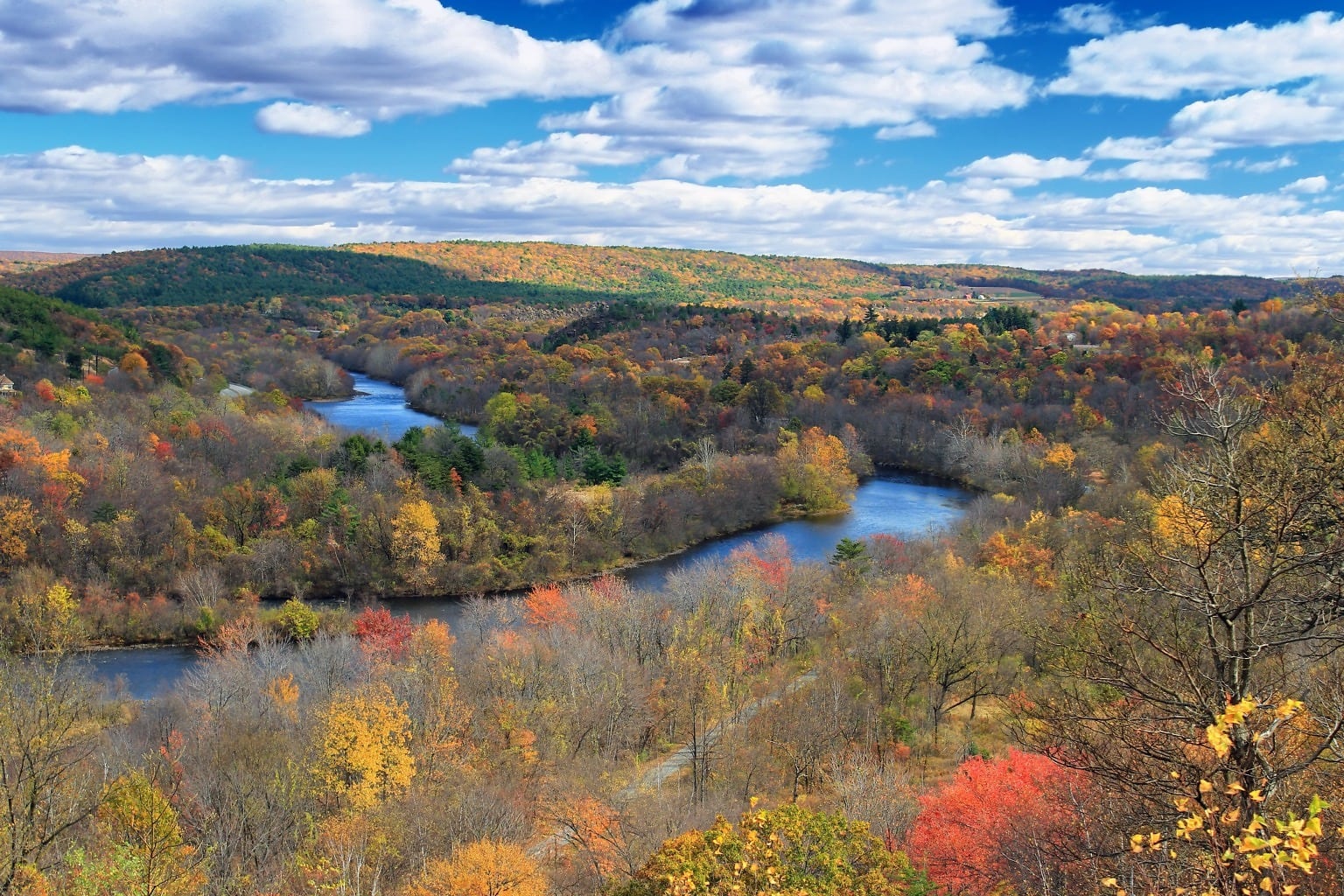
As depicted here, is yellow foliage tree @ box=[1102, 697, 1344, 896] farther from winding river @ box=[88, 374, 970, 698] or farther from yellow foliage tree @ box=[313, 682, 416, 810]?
winding river @ box=[88, 374, 970, 698]

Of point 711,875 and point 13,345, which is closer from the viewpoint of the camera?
point 711,875

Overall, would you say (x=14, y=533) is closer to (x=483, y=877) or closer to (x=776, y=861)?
(x=483, y=877)

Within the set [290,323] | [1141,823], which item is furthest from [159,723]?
[290,323]

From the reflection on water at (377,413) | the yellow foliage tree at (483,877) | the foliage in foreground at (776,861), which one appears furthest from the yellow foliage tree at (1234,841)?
the reflection on water at (377,413)

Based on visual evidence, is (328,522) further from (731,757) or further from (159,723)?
(731,757)

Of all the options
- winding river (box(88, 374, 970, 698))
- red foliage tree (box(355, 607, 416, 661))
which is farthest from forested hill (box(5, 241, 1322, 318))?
red foliage tree (box(355, 607, 416, 661))
